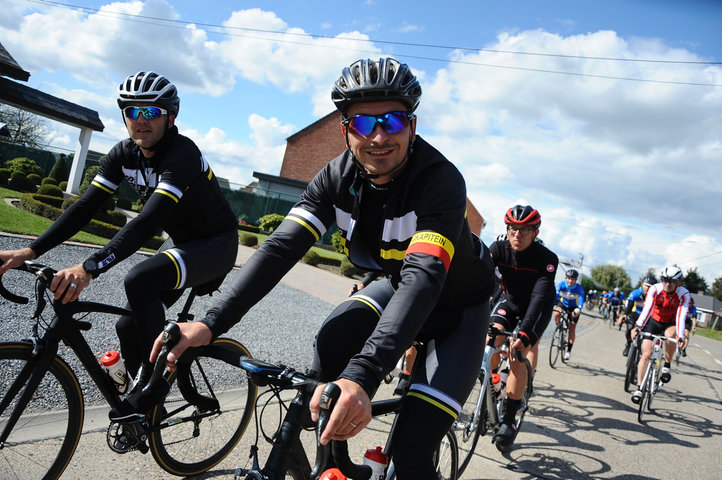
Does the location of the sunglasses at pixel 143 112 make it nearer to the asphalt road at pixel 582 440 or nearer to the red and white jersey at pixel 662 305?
the asphalt road at pixel 582 440

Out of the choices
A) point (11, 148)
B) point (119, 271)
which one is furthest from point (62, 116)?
point (119, 271)

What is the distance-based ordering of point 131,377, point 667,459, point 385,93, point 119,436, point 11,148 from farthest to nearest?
A: point 11,148 < point 667,459 < point 131,377 < point 119,436 < point 385,93

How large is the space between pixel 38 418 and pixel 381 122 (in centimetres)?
243

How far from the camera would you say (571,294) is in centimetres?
1217

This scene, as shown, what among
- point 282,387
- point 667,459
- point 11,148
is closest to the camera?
point 282,387

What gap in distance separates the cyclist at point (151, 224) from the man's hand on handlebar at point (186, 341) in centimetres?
103

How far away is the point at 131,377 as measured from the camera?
319cm

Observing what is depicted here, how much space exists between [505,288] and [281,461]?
4.46 metres

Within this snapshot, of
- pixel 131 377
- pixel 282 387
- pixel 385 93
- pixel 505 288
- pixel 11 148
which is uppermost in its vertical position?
pixel 11 148

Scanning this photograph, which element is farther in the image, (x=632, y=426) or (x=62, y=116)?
(x=62, y=116)

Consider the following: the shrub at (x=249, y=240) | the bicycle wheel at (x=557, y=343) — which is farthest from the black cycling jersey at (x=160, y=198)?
the shrub at (x=249, y=240)

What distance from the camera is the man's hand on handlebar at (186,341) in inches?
73.4

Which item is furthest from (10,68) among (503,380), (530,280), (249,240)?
(503,380)

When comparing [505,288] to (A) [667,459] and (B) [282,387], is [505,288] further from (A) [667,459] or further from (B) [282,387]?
(B) [282,387]
